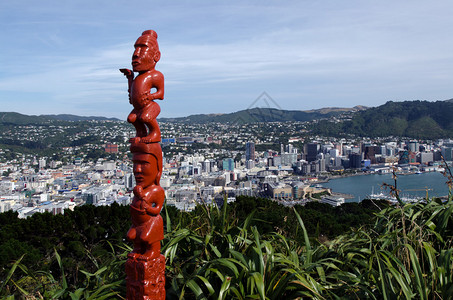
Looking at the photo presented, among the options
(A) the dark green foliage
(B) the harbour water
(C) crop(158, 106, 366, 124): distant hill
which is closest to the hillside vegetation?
(B) the harbour water

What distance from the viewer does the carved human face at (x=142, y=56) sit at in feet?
5.01

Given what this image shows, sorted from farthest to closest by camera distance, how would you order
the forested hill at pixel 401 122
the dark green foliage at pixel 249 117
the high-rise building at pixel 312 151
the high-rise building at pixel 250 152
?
the dark green foliage at pixel 249 117 → the forested hill at pixel 401 122 → the high-rise building at pixel 312 151 → the high-rise building at pixel 250 152

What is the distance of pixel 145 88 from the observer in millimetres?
1529

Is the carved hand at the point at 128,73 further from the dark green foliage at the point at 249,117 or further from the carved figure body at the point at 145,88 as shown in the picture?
the dark green foliage at the point at 249,117

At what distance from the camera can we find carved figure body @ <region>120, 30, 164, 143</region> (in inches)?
60.0

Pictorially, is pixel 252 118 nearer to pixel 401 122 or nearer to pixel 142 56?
pixel 401 122

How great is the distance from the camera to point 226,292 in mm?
1498

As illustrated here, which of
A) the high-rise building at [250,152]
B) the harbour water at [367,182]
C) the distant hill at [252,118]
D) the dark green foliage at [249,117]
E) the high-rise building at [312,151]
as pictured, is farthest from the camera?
the distant hill at [252,118]

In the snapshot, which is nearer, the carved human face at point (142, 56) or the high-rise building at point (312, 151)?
the carved human face at point (142, 56)

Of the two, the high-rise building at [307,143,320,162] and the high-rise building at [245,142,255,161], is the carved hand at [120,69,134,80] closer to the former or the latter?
the high-rise building at [245,142,255,161]

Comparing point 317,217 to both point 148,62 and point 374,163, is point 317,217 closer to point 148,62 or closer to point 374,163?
point 148,62

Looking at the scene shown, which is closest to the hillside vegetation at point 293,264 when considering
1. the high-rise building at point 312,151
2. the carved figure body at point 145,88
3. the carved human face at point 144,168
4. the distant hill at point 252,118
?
the carved human face at point 144,168

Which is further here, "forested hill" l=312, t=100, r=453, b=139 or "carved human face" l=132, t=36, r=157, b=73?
"forested hill" l=312, t=100, r=453, b=139

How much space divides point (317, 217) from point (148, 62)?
168 inches
